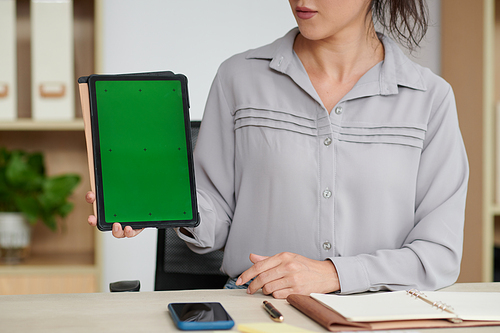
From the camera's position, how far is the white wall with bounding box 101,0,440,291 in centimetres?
187

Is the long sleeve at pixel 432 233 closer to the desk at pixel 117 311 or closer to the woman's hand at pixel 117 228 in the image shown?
the desk at pixel 117 311

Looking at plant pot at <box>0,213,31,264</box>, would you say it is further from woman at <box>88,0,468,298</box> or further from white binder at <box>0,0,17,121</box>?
woman at <box>88,0,468,298</box>

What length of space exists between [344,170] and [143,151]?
431mm

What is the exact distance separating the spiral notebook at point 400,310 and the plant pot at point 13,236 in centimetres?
126

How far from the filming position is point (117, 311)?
70 cm

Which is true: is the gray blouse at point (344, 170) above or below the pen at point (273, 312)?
above

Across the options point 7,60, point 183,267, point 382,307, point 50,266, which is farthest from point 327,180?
point 7,60

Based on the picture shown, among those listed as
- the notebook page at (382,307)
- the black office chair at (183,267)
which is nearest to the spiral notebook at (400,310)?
the notebook page at (382,307)

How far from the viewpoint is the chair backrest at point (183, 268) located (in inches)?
50.1

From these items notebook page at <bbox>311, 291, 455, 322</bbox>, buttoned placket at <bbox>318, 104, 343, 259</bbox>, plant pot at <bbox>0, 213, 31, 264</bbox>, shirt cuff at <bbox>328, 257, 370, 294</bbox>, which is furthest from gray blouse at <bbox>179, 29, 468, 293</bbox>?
plant pot at <bbox>0, 213, 31, 264</bbox>

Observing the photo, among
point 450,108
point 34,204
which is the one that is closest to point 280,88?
point 450,108

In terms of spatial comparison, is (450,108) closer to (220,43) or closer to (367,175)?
(367,175)

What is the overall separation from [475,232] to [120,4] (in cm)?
155

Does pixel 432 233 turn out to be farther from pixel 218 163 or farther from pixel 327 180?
pixel 218 163
